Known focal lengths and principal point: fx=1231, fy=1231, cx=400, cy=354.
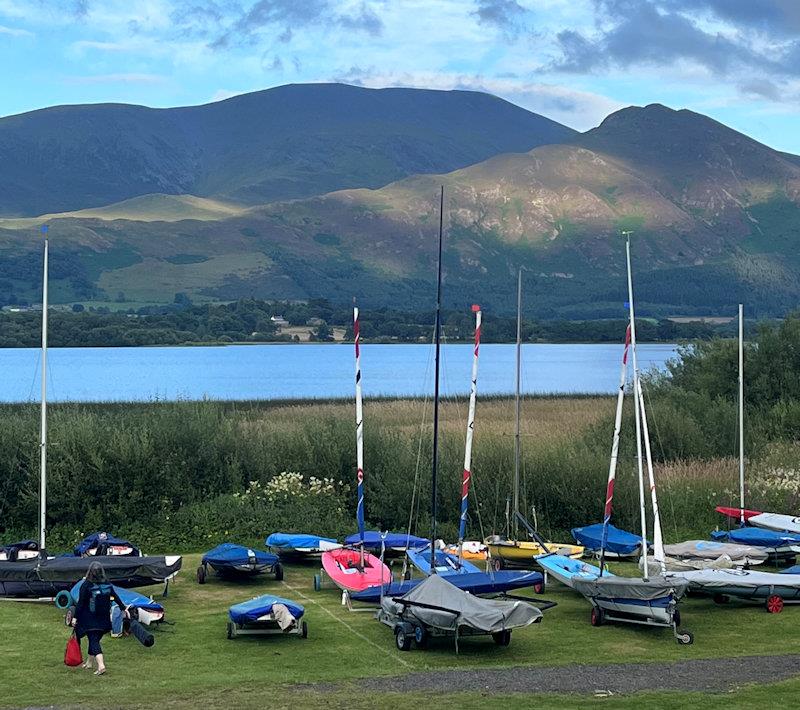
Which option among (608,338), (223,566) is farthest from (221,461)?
(608,338)

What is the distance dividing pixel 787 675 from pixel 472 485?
1436cm

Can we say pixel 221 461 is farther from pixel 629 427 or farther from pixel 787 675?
pixel 787 675

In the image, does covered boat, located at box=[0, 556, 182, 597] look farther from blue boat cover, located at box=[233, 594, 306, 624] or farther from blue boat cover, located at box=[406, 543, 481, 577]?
blue boat cover, located at box=[406, 543, 481, 577]

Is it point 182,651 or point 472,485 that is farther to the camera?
point 472,485

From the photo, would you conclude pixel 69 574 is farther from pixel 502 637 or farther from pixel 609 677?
pixel 609 677

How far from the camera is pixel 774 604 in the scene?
1958 cm

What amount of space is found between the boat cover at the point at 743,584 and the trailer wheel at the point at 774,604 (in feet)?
0.23

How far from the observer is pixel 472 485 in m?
29.1

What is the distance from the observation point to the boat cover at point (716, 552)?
72.9 ft

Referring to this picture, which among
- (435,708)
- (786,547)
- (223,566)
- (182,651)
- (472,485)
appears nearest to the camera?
(435,708)

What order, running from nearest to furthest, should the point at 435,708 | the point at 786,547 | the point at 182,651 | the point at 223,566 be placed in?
the point at 435,708
the point at 182,651
the point at 223,566
the point at 786,547

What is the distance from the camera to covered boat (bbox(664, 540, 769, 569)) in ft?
69.7

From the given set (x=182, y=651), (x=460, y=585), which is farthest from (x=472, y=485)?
(x=182, y=651)

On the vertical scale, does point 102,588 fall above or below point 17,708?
above
